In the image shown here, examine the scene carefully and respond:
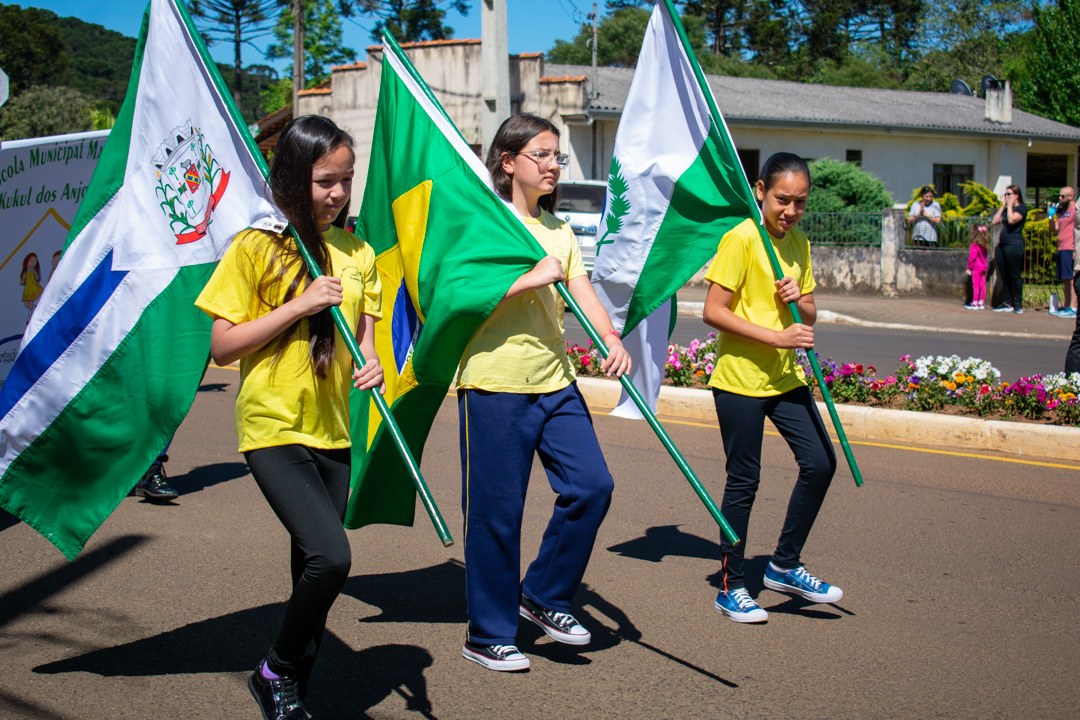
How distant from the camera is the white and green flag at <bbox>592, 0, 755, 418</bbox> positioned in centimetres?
467

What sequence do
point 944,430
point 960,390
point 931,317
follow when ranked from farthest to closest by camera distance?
point 931,317
point 960,390
point 944,430

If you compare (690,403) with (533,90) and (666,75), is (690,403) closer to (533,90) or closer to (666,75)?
(666,75)

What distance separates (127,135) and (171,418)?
1.08m

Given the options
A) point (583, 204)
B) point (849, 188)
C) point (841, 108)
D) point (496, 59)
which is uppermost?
point (841, 108)

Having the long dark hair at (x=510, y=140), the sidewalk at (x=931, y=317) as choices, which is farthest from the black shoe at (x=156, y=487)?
the sidewalk at (x=931, y=317)

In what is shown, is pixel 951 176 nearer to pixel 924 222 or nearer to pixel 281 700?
pixel 924 222

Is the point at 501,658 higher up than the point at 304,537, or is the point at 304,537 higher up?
the point at 304,537

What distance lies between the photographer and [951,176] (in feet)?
106

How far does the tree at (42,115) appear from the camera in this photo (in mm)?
35969

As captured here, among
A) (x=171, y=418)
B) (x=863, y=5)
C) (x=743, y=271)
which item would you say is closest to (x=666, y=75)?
(x=743, y=271)

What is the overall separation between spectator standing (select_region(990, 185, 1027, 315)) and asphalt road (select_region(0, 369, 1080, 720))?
11.5 m

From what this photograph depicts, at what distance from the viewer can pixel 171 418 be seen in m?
3.71

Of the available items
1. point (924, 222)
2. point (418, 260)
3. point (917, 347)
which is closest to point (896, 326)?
point (917, 347)

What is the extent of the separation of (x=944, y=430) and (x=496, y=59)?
11.8 meters
